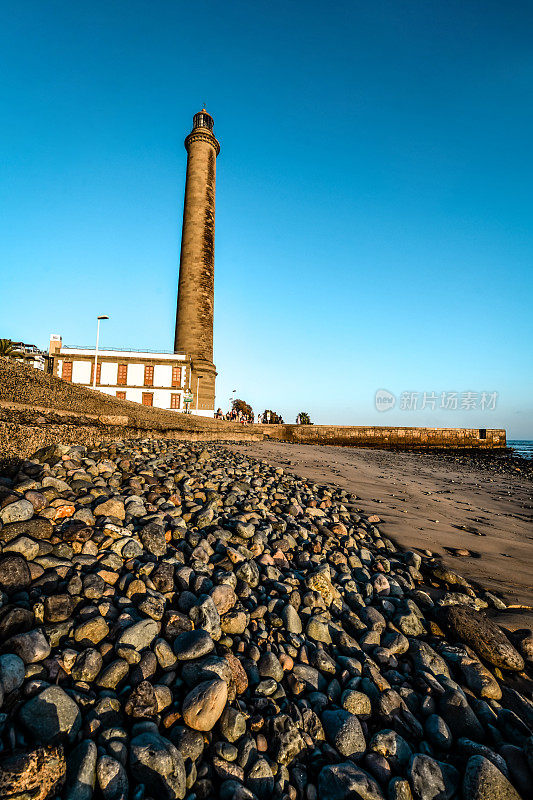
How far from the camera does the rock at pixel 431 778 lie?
135 centimetres

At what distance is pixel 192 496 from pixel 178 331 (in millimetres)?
26074

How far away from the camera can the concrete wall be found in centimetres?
2592

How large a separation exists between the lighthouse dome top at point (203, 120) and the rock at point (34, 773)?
3619cm

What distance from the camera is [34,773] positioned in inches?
42.1

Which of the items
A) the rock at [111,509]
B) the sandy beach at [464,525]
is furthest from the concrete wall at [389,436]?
the rock at [111,509]

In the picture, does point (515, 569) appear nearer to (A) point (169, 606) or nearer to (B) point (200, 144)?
(A) point (169, 606)

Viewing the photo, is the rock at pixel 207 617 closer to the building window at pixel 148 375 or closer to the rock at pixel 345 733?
the rock at pixel 345 733

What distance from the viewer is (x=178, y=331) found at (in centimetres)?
2819

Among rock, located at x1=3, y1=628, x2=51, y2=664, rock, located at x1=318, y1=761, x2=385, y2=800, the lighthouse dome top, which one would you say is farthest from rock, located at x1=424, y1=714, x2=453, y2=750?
the lighthouse dome top

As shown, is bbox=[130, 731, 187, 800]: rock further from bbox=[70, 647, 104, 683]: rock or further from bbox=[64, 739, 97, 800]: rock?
bbox=[70, 647, 104, 683]: rock

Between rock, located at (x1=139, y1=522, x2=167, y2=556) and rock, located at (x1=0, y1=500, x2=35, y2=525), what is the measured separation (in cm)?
67

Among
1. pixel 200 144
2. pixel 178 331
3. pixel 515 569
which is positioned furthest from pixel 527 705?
pixel 200 144

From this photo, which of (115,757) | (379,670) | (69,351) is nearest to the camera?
(115,757)

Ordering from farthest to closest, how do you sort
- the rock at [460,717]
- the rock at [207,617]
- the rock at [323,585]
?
the rock at [323,585] < the rock at [207,617] < the rock at [460,717]
